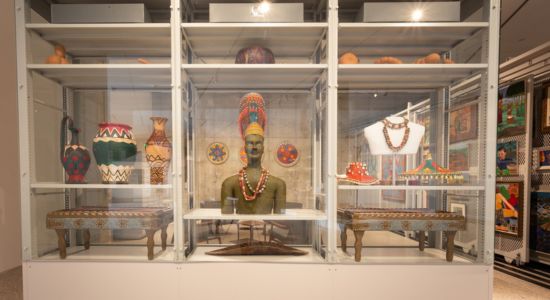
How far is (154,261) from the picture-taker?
166 cm

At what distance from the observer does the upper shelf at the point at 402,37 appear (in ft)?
5.57

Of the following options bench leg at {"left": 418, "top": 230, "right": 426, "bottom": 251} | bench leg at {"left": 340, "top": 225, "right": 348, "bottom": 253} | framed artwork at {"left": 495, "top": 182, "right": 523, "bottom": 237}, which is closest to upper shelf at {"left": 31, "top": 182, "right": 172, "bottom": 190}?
bench leg at {"left": 340, "top": 225, "right": 348, "bottom": 253}

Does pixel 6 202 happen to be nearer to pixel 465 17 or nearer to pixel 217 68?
pixel 217 68

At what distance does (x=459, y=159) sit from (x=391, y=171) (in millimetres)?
501

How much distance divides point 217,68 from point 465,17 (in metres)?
1.62

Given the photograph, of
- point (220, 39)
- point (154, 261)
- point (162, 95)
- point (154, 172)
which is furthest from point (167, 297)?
point (220, 39)

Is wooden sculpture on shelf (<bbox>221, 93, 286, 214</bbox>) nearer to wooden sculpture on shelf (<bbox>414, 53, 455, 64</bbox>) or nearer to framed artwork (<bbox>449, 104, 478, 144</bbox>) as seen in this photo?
wooden sculpture on shelf (<bbox>414, 53, 455, 64</bbox>)

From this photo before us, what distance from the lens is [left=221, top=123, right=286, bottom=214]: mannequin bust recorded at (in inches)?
69.3

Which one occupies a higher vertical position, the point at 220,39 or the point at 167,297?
the point at 220,39

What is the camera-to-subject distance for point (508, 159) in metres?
3.11

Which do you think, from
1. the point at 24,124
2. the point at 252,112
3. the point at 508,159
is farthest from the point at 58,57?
the point at 508,159

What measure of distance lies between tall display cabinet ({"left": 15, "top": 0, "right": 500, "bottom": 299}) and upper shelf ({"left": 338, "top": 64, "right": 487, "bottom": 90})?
15 mm

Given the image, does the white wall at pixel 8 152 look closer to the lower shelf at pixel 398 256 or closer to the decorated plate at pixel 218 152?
the decorated plate at pixel 218 152

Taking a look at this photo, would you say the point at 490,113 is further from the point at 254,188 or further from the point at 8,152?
the point at 8,152
